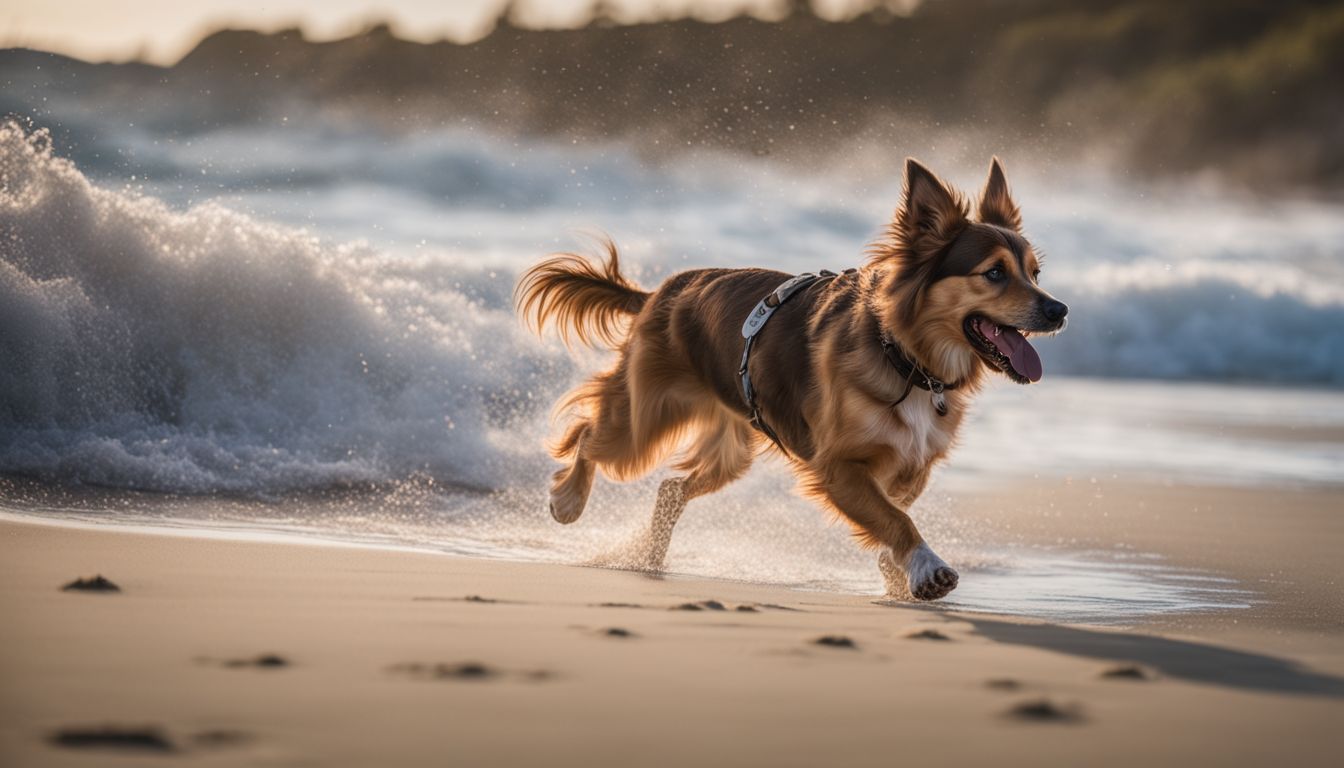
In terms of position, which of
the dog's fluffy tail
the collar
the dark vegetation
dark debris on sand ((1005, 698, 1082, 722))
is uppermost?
the dark vegetation

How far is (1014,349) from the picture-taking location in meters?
5.51

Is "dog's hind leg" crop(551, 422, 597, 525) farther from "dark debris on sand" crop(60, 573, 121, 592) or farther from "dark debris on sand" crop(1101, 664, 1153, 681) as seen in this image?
"dark debris on sand" crop(1101, 664, 1153, 681)

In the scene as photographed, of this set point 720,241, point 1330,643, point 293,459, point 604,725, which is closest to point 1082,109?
point 720,241

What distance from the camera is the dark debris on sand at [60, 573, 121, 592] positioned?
392cm

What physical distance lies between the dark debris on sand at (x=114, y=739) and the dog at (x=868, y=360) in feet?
10.2

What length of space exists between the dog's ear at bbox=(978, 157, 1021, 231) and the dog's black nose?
1.98 ft

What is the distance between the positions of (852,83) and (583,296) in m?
22.4

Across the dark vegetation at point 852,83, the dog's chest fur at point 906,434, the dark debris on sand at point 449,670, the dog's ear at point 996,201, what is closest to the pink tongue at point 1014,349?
the dog's chest fur at point 906,434

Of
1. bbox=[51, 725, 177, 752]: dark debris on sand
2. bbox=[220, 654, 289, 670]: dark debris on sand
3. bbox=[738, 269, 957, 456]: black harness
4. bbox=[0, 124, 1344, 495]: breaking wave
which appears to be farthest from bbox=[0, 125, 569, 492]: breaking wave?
bbox=[51, 725, 177, 752]: dark debris on sand

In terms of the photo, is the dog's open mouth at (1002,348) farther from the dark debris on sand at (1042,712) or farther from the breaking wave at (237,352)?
the breaking wave at (237,352)

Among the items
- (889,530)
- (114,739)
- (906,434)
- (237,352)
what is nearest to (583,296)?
(906,434)

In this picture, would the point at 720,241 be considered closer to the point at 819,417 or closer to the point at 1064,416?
the point at 1064,416

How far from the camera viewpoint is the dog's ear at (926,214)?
5.49 m

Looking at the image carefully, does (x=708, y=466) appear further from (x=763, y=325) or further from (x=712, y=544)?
(x=763, y=325)
